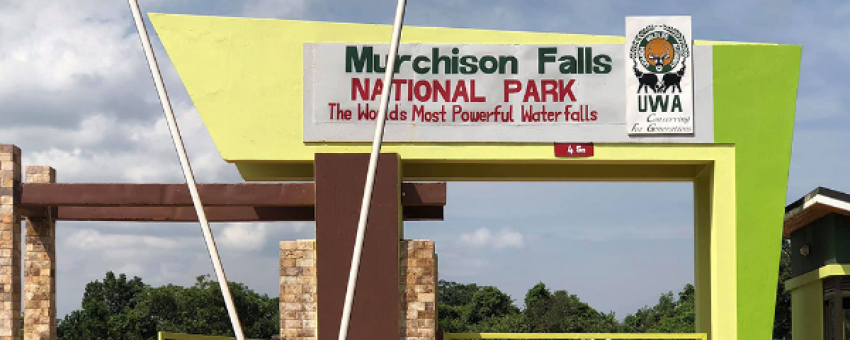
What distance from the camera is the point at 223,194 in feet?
50.6

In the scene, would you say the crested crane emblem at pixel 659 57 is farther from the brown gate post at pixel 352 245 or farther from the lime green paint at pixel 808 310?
the lime green paint at pixel 808 310

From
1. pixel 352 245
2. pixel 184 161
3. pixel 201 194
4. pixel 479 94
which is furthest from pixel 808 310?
pixel 184 161

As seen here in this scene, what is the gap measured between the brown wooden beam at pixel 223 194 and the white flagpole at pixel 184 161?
194 inches

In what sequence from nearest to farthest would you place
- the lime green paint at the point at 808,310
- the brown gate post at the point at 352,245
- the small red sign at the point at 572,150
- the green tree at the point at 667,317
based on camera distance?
the brown gate post at the point at 352,245 → the small red sign at the point at 572,150 → the lime green paint at the point at 808,310 → the green tree at the point at 667,317

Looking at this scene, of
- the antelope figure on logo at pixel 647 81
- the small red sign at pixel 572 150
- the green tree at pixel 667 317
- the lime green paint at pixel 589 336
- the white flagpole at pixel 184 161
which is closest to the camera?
the white flagpole at pixel 184 161

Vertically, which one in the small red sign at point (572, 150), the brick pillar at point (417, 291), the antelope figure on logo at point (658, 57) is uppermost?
the antelope figure on logo at point (658, 57)

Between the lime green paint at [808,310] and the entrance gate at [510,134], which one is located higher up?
the entrance gate at [510,134]

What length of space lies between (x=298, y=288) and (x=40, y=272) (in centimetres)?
495

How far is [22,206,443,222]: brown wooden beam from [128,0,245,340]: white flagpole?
6.14m

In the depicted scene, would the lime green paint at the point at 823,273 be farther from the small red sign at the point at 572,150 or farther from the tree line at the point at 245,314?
the tree line at the point at 245,314

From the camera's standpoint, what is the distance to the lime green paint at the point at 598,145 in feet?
51.6

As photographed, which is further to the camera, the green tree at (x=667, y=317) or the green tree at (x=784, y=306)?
the green tree at (x=667, y=317)

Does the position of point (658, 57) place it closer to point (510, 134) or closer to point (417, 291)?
point (510, 134)

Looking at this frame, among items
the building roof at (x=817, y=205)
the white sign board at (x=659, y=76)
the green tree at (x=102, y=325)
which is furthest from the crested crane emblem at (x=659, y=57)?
the green tree at (x=102, y=325)
